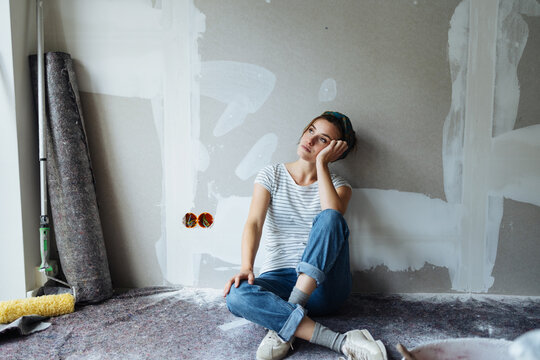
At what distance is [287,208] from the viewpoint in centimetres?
163

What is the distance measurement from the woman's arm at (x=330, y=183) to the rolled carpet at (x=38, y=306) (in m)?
1.11

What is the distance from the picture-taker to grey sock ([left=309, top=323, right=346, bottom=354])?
1.28 meters

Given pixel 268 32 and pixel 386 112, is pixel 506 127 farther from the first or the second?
pixel 268 32

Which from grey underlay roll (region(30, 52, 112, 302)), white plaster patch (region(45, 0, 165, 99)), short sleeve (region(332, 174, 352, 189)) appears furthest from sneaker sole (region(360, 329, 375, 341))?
white plaster patch (region(45, 0, 165, 99))

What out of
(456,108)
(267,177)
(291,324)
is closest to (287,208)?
(267,177)

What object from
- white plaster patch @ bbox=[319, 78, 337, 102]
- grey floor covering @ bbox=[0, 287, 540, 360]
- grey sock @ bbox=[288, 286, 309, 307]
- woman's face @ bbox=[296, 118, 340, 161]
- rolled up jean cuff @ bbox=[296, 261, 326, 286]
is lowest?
grey floor covering @ bbox=[0, 287, 540, 360]

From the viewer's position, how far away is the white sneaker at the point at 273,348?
1.25 m

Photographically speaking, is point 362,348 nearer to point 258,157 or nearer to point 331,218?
point 331,218

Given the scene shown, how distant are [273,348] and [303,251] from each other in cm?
38

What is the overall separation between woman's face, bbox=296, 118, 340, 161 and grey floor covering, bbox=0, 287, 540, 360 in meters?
0.67

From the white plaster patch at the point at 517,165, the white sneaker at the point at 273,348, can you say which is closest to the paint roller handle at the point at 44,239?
the white sneaker at the point at 273,348

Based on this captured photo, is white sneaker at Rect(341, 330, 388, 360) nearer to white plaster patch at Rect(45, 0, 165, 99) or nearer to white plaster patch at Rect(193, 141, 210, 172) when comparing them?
white plaster patch at Rect(193, 141, 210, 172)

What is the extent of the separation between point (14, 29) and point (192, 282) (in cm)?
132

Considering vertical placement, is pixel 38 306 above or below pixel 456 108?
below
